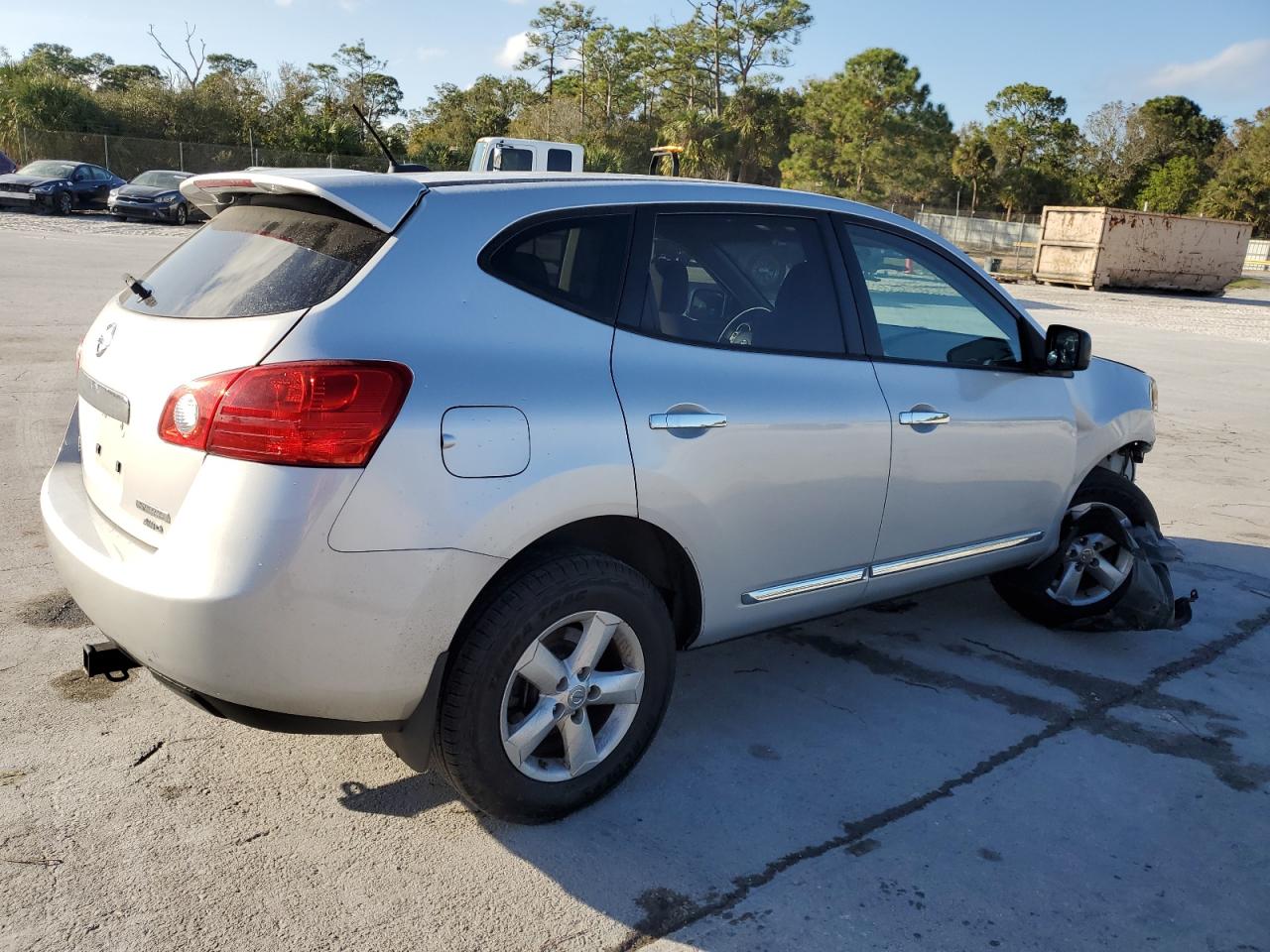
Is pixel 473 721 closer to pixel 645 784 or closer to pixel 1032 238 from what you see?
pixel 645 784

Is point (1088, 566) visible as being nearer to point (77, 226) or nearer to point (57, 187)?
point (77, 226)

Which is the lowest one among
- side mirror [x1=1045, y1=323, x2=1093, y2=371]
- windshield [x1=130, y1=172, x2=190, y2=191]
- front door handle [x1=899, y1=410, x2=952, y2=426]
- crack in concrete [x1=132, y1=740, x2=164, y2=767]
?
crack in concrete [x1=132, y1=740, x2=164, y2=767]

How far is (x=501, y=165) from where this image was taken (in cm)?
2053

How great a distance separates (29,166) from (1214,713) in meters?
33.3

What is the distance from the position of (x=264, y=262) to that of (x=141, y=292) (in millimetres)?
573

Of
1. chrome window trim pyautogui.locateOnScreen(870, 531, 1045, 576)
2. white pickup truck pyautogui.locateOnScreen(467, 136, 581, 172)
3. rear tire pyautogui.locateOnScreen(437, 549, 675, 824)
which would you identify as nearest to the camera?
rear tire pyautogui.locateOnScreen(437, 549, 675, 824)

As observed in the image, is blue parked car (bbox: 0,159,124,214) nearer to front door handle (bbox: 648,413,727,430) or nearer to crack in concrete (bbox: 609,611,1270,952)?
crack in concrete (bbox: 609,611,1270,952)

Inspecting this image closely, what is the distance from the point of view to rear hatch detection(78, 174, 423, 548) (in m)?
2.56

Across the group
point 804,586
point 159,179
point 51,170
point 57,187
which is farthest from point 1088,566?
point 51,170

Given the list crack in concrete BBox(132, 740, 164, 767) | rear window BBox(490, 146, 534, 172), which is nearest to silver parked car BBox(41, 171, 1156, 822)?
crack in concrete BBox(132, 740, 164, 767)

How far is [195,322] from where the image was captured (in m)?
2.71

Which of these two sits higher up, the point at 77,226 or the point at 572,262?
the point at 572,262

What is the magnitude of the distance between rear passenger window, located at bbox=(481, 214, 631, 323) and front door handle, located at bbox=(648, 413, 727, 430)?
313mm

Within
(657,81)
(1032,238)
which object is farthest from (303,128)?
(1032,238)
